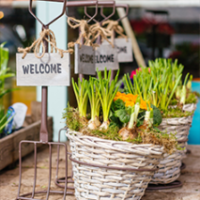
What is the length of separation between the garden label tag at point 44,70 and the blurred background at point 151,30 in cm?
143

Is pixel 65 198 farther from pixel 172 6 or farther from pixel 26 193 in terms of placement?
pixel 172 6

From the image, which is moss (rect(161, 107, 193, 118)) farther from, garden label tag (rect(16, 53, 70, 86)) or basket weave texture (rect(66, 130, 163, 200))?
garden label tag (rect(16, 53, 70, 86))

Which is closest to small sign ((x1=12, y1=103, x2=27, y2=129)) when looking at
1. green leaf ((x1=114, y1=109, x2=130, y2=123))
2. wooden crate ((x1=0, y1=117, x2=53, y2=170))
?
wooden crate ((x1=0, y1=117, x2=53, y2=170))

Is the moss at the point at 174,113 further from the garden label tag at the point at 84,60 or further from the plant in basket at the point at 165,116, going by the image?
the garden label tag at the point at 84,60

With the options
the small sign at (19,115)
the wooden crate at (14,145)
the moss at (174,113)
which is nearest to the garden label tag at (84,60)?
the moss at (174,113)

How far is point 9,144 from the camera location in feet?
6.00

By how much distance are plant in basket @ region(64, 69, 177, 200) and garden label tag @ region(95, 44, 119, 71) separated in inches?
14.9

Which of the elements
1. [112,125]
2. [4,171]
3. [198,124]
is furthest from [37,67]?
[198,124]

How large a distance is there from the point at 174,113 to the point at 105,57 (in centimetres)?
50

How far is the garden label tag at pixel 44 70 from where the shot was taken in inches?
52.4

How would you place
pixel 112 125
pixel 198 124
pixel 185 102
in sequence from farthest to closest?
pixel 198 124 < pixel 185 102 < pixel 112 125

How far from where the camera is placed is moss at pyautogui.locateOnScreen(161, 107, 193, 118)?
4.86ft

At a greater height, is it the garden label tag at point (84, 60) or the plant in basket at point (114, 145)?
the garden label tag at point (84, 60)

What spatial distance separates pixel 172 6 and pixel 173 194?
2149 millimetres
